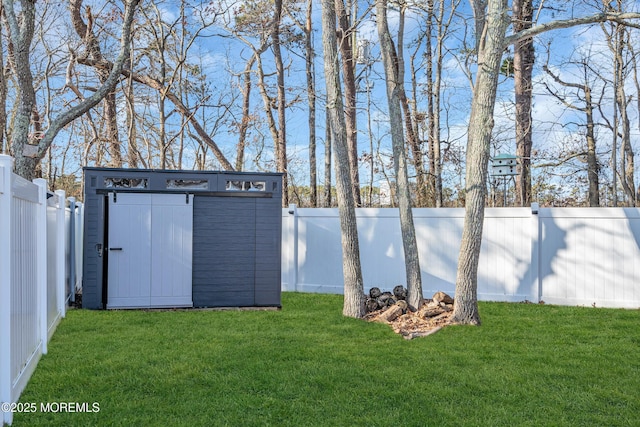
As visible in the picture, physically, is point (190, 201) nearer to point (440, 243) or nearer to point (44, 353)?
point (44, 353)

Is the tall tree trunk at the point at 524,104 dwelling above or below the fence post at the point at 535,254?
above

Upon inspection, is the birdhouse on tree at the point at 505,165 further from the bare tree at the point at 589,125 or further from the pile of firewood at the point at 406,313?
the pile of firewood at the point at 406,313

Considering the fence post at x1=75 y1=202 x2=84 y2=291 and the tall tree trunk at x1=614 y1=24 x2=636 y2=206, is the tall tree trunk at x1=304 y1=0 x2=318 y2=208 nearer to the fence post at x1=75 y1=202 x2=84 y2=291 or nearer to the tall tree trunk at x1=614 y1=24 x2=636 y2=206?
the fence post at x1=75 y1=202 x2=84 y2=291

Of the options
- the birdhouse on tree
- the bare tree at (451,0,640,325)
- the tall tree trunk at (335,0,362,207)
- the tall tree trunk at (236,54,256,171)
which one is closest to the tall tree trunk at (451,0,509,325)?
the bare tree at (451,0,640,325)

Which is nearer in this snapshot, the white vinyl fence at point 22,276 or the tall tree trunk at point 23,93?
the white vinyl fence at point 22,276

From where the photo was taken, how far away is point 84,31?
10.7 metres

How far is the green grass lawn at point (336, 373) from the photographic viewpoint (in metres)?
3.12

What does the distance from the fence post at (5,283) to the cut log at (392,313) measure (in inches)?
161

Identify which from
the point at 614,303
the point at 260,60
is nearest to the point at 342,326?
the point at 614,303

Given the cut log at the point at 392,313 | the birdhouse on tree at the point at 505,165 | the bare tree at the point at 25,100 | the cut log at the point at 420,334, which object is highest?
the bare tree at the point at 25,100

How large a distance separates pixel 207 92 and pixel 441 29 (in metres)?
5.64

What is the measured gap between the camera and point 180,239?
7246 millimetres

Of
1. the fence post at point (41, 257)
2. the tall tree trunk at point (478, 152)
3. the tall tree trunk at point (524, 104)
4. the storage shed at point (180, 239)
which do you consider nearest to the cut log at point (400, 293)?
the tall tree trunk at point (478, 152)

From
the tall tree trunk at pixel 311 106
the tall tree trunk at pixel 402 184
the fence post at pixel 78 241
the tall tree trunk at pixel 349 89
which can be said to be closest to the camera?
the tall tree trunk at pixel 402 184
